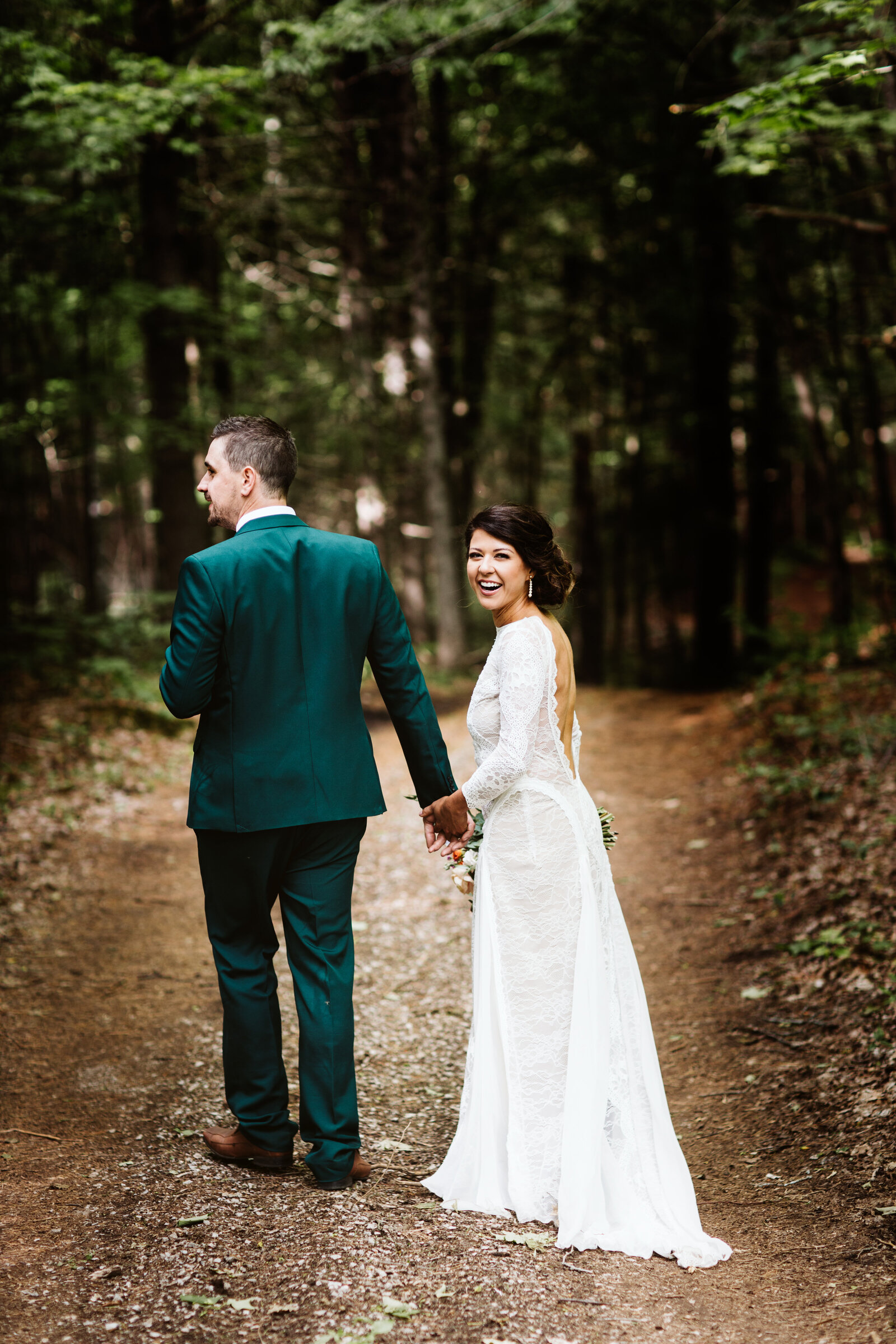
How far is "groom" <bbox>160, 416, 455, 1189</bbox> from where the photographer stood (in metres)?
3.38

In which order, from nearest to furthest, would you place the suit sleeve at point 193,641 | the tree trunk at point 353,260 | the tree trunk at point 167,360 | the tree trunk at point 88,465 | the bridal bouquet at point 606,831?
1. the suit sleeve at point 193,641
2. the bridal bouquet at point 606,831
3. the tree trunk at point 167,360
4. the tree trunk at point 88,465
5. the tree trunk at point 353,260

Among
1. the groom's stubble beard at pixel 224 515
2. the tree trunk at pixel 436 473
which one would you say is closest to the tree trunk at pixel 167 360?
the tree trunk at pixel 436 473

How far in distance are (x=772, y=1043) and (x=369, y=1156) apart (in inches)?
85.4

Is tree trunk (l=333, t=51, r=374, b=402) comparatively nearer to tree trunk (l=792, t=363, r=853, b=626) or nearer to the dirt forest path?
tree trunk (l=792, t=363, r=853, b=626)

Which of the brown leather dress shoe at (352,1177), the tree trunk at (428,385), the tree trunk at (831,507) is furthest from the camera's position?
the tree trunk at (428,385)

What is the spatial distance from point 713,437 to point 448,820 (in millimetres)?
13117

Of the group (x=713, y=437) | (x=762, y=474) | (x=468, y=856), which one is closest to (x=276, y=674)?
(x=468, y=856)

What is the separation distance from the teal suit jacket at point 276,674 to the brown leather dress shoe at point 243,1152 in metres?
1.19

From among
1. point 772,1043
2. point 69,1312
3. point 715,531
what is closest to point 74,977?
point 69,1312

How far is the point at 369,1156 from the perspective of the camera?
388cm

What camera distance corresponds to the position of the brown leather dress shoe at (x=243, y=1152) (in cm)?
362

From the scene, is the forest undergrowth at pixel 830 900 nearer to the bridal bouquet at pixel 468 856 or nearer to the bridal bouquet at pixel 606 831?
the bridal bouquet at pixel 606 831

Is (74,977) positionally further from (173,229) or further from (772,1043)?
(173,229)

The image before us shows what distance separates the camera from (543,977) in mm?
3500
